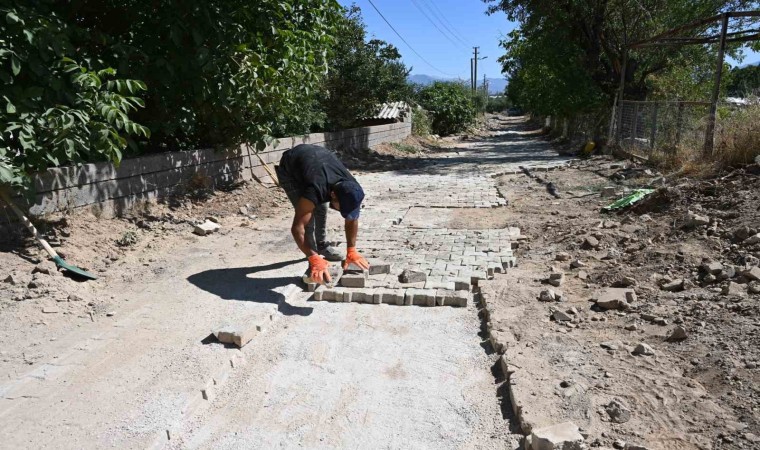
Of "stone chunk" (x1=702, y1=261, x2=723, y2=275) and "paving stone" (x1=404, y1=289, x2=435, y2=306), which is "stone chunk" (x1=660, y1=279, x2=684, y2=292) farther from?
"paving stone" (x1=404, y1=289, x2=435, y2=306)

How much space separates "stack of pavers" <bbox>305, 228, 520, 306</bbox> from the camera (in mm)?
4629

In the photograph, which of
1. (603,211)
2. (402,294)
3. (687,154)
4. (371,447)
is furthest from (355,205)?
(687,154)

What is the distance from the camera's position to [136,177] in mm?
7223

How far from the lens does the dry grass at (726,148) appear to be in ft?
24.7

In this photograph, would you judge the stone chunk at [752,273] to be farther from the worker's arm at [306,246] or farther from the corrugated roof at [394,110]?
the corrugated roof at [394,110]

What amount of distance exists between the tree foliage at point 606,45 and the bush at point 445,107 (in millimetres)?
12205

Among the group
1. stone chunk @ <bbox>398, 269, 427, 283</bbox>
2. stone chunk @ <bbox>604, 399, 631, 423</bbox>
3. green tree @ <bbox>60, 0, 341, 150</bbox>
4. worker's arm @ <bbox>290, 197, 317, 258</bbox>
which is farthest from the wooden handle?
stone chunk @ <bbox>604, 399, 631, 423</bbox>

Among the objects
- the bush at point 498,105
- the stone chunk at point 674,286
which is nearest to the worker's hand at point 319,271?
the stone chunk at point 674,286

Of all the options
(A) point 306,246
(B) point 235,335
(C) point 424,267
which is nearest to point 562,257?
(C) point 424,267

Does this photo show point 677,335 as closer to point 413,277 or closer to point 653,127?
point 413,277

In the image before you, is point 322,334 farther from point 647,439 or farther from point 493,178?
point 493,178

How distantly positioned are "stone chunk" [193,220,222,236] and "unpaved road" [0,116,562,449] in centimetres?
156

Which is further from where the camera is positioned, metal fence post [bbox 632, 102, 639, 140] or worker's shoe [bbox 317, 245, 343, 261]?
metal fence post [bbox 632, 102, 639, 140]

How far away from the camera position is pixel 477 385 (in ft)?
10.8
